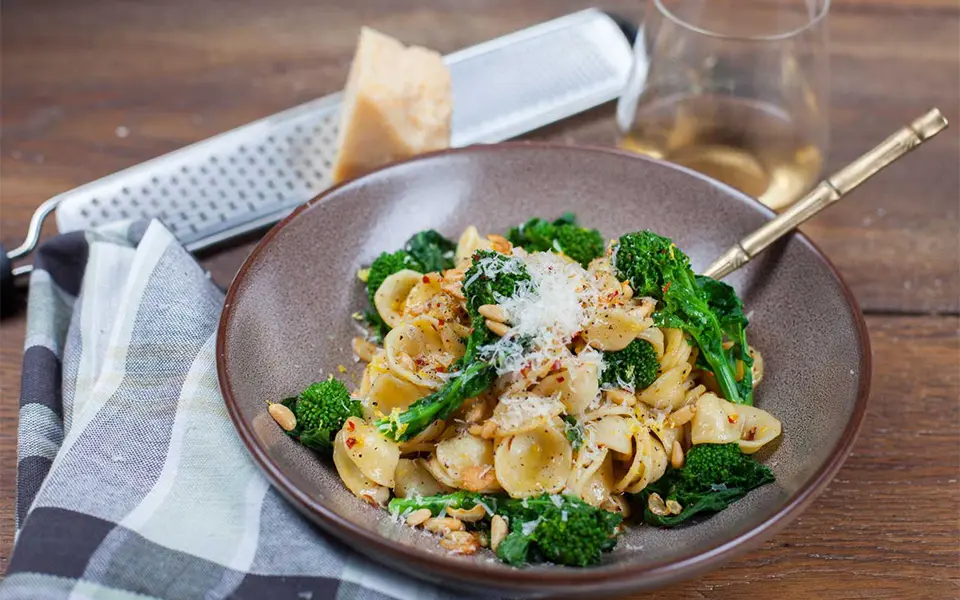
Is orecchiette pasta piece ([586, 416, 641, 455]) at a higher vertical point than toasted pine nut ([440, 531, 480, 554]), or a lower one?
higher

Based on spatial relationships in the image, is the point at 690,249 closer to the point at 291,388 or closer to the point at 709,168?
the point at 709,168

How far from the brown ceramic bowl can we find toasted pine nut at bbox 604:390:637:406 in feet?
1.33

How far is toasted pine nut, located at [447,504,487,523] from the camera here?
2.72m

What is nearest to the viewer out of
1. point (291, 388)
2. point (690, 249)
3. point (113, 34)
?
point (291, 388)

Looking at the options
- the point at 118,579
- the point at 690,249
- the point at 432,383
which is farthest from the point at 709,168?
the point at 118,579

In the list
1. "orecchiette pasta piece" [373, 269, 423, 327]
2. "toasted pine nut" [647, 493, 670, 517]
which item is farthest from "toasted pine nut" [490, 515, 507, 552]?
"orecchiette pasta piece" [373, 269, 423, 327]

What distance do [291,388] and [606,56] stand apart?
262 centimetres

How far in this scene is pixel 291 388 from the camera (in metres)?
3.14

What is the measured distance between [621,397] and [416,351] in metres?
0.68

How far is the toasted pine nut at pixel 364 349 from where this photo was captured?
3.36 meters

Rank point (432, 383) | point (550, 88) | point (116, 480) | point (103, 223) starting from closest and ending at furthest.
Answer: point (116, 480) < point (432, 383) < point (103, 223) < point (550, 88)

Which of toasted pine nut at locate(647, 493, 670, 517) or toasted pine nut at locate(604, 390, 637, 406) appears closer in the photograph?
toasted pine nut at locate(647, 493, 670, 517)

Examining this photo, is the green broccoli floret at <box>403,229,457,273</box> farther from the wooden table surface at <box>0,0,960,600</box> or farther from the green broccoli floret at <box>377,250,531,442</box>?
the wooden table surface at <box>0,0,960,600</box>

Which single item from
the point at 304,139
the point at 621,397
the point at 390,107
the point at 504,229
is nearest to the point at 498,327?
the point at 621,397
